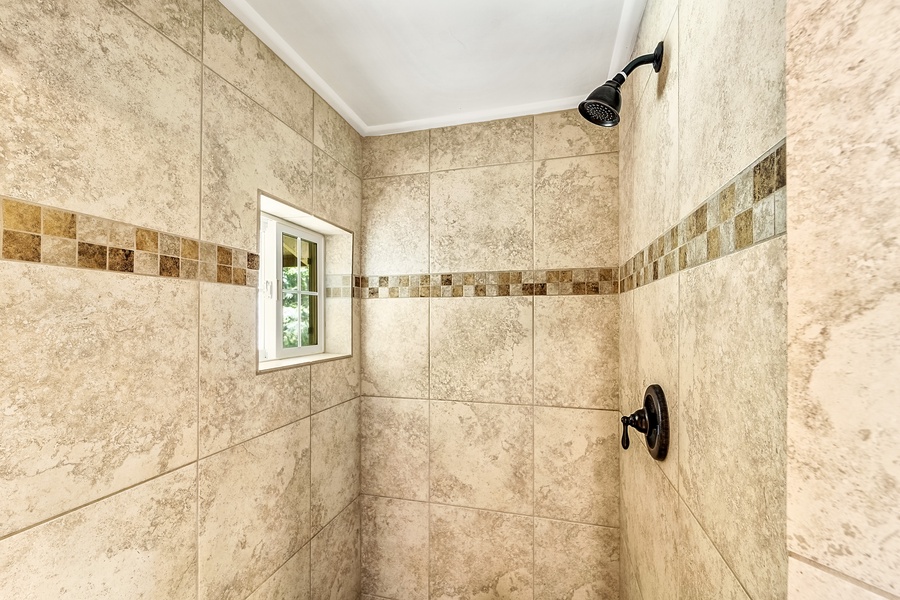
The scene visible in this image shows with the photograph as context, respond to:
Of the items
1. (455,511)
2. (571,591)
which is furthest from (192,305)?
(571,591)

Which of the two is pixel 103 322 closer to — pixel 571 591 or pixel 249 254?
pixel 249 254

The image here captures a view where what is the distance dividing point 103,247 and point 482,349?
1.44 metres

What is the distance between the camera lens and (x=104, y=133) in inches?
34.9

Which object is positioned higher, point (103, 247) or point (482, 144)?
point (482, 144)

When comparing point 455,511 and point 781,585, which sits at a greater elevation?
A: point 781,585

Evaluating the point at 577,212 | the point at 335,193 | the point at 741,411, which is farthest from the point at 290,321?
the point at 741,411

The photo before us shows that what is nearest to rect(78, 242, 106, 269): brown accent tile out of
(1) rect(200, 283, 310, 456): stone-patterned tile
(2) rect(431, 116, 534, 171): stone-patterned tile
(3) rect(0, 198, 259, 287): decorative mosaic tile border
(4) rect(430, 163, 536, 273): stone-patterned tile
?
(3) rect(0, 198, 259, 287): decorative mosaic tile border

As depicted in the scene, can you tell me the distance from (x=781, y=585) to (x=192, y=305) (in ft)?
4.46

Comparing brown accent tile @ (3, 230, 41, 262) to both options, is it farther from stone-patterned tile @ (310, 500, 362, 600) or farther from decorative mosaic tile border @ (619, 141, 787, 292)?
stone-patterned tile @ (310, 500, 362, 600)

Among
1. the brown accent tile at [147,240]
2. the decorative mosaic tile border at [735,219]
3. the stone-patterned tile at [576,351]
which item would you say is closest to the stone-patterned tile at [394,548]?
the stone-patterned tile at [576,351]

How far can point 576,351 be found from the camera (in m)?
1.79

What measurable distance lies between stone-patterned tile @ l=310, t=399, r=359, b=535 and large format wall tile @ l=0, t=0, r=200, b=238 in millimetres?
1014

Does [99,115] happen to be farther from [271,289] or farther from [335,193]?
[335,193]

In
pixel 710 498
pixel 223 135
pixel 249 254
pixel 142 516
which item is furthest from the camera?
pixel 249 254
